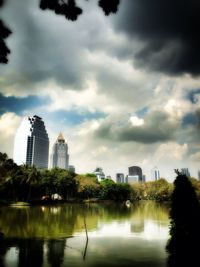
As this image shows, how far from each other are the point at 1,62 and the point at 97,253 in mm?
14318

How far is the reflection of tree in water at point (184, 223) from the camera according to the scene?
61.1 ft

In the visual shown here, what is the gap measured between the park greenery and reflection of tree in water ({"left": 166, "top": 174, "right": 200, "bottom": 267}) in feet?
59.0

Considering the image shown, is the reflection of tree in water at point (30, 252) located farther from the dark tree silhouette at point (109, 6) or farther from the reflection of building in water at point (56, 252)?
the dark tree silhouette at point (109, 6)

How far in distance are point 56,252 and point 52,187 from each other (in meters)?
95.3

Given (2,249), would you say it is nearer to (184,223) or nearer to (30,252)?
(30,252)

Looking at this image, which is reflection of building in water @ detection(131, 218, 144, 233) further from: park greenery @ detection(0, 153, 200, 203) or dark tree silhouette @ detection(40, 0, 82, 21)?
dark tree silhouette @ detection(40, 0, 82, 21)

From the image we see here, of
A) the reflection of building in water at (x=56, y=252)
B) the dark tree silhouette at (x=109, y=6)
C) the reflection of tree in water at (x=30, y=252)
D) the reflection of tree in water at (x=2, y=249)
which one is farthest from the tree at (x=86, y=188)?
the dark tree silhouette at (x=109, y=6)

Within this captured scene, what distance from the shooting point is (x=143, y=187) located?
616 ft

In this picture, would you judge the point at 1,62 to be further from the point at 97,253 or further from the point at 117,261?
the point at 97,253

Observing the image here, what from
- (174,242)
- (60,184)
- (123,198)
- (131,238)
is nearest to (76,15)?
(174,242)

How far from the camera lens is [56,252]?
18359mm

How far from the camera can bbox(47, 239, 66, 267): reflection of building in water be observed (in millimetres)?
15844

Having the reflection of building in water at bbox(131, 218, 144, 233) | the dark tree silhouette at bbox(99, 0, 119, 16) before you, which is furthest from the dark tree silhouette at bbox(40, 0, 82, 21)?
the reflection of building in water at bbox(131, 218, 144, 233)

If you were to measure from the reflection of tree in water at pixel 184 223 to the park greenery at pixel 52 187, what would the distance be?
59.0 feet
